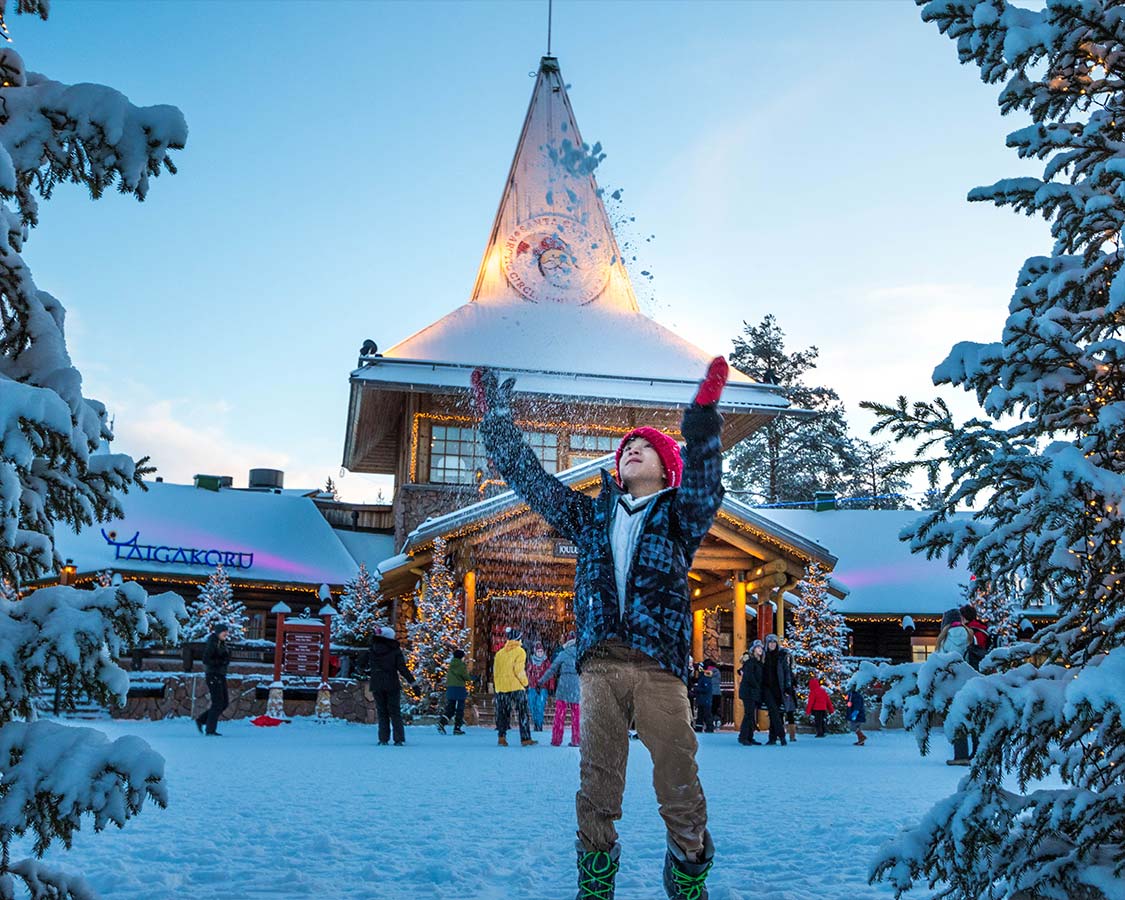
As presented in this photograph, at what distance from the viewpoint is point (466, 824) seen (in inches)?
256

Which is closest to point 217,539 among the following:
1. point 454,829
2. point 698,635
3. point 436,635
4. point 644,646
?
point 436,635

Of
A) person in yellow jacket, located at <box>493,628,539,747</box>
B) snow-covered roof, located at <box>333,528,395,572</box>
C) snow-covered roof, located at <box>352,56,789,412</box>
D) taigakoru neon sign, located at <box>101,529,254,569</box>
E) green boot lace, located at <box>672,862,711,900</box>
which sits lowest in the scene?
green boot lace, located at <box>672,862,711,900</box>

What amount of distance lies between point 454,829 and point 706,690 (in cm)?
1509

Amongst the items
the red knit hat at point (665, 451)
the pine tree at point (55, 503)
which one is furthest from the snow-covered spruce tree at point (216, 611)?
the pine tree at point (55, 503)

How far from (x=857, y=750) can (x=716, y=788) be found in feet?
25.2

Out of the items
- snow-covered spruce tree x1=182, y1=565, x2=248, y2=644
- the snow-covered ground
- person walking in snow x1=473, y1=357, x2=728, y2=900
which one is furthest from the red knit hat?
snow-covered spruce tree x1=182, y1=565, x2=248, y2=644

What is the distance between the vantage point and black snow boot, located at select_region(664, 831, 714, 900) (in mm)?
3666

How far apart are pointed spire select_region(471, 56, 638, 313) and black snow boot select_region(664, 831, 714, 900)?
26.1m

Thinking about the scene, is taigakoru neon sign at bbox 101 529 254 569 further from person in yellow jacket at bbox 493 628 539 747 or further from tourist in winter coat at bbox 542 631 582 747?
tourist in winter coat at bbox 542 631 582 747

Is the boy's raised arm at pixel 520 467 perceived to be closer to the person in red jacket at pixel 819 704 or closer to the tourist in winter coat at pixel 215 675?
the tourist in winter coat at pixel 215 675

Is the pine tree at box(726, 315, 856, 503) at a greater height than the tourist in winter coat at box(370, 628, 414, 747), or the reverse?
the pine tree at box(726, 315, 856, 503)

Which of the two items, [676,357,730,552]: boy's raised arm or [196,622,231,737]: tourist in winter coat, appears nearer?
[676,357,730,552]: boy's raised arm

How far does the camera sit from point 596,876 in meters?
3.66

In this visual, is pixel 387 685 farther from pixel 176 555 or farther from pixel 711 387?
pixel 176 555
